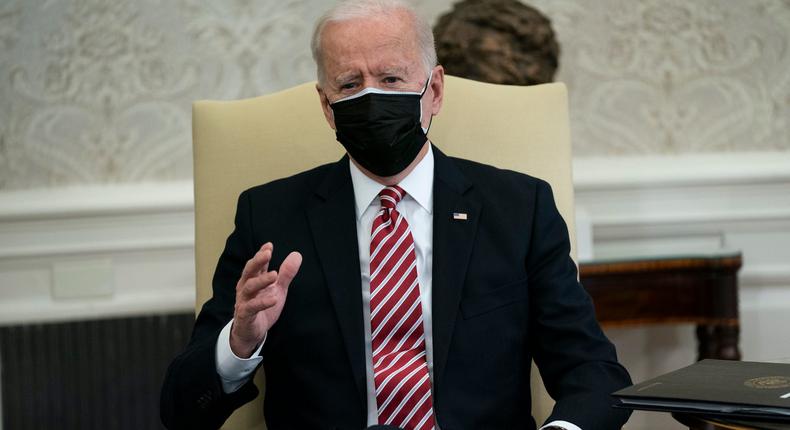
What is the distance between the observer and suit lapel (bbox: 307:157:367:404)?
5.41ft

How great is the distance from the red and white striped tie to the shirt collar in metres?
0.05

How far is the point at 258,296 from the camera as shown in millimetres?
1469

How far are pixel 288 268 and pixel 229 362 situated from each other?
0.75 feet

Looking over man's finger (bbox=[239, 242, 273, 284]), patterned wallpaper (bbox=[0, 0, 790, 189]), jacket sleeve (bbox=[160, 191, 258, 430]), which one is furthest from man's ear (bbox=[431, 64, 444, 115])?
patterned wallpaper (bbox=[0, 0, 790, 189])

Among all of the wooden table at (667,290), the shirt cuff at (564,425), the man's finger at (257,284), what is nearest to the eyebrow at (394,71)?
the man's finger at (257,284)

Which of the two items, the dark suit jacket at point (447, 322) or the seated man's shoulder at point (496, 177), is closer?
the dark suit jacket at point (447, 322)

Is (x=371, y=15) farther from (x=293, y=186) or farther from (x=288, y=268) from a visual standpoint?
(x=288, y=268)

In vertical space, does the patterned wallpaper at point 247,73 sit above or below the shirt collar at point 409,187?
above

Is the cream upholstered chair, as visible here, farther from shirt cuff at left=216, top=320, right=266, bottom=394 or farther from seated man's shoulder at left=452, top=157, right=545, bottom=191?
Answer: shirt cuff at left=216, top=320, right=266, bottom=394

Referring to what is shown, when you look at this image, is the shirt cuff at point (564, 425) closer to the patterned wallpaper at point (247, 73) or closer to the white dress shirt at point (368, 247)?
the white dress shirt at point (368, 247)

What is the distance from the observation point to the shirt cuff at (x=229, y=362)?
1606mm

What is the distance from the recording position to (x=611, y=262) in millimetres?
2768

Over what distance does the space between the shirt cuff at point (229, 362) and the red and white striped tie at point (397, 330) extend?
20cm

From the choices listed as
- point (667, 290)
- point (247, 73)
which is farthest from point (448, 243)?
point (247, 73)
